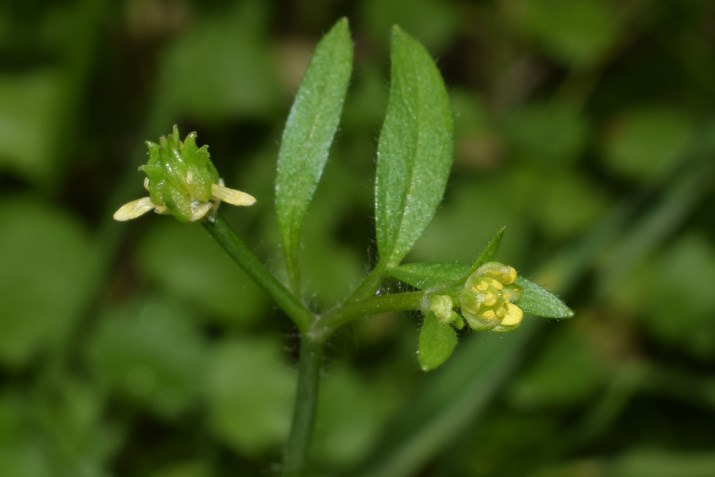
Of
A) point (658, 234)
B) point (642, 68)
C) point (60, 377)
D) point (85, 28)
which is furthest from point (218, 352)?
point (642, 68)

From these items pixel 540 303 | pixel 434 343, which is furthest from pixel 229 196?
pixel 540 303

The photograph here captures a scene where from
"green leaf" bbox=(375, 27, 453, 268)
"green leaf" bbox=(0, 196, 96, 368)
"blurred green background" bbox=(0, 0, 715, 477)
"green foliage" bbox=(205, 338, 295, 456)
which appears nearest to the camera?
"green leaf" bbox=(375, 27, 453, 268)

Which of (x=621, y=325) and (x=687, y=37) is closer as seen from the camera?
(x=621, y=325)

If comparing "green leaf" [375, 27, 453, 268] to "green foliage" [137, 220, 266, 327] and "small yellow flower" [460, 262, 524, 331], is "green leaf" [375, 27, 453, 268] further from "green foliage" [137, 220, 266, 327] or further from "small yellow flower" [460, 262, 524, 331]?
"green foliage" [137, 220, 266, 327]

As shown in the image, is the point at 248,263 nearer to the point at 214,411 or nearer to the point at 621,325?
the point at 214,411

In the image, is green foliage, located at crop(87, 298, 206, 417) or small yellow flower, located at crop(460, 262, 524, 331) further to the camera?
green foliage, located at crop(87, 298, 206, 417)

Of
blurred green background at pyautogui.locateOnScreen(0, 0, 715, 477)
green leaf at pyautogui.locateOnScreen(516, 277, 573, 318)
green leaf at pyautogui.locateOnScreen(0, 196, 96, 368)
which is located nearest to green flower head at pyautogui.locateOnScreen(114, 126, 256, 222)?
green leaf at pyautogui.locateOnScreen(516, 277, 573, 318)

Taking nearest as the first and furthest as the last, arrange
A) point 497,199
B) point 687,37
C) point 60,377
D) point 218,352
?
point 60,377 < point 218,352 < point 497,199 < point 687,37
